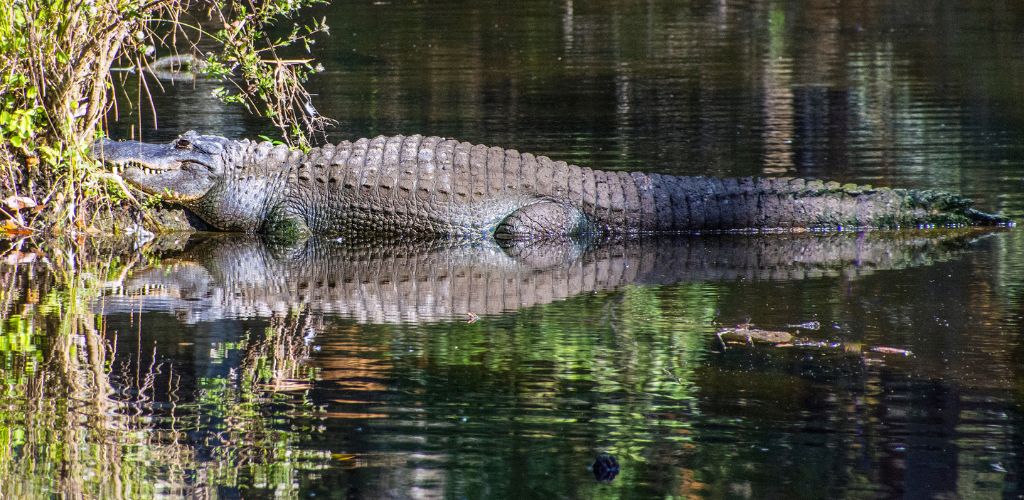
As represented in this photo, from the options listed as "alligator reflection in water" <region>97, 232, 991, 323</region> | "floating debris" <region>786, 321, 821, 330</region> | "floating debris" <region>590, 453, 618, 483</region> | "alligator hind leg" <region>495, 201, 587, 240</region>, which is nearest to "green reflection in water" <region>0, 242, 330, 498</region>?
"alligator reflection in water" <region>97, 232, 991, 323</region>

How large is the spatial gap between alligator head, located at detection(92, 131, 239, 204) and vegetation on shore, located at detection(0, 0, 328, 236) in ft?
0.78

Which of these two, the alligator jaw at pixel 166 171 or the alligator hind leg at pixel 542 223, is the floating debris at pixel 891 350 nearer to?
the alligator hind leg at pixel 542 223

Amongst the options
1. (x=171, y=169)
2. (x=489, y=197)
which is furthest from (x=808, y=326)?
(x=171, y=169)

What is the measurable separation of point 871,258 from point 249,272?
157 inches

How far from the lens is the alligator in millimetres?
10367

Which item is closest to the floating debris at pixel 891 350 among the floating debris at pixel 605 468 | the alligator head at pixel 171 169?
the floating debris at pixel 605 468

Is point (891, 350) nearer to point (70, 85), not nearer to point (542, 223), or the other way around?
point (542, 223)

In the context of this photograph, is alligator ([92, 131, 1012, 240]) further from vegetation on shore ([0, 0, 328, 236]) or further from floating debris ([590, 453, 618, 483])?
floating debris ([590, 453, 618, 483])

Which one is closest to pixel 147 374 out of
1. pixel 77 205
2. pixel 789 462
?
pixel 789 462

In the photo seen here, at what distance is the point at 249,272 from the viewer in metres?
9.08

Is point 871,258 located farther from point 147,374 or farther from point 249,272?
point 147,374

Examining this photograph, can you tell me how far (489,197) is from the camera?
10.5 m

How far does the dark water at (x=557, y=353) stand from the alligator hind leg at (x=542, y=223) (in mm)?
304

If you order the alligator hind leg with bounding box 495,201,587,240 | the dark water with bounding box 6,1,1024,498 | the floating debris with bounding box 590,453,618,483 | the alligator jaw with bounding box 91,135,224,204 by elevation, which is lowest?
the floating debris with bounding box 590,453,618,483
